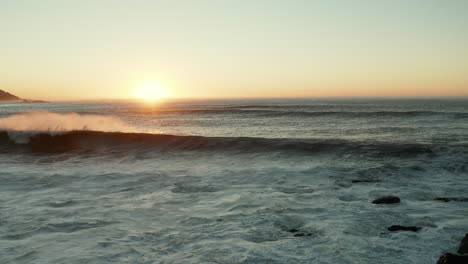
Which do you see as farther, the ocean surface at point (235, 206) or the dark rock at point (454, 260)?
the ocean surface at point (235, 206)

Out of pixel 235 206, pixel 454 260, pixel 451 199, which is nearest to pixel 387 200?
pixel 451 199

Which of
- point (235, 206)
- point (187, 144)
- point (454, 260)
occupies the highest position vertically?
point (454, 260)

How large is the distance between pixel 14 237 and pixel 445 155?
1432cm

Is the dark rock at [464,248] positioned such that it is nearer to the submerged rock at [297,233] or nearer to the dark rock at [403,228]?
the dark rock at [403,228]

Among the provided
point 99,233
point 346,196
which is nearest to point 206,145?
point 346,196

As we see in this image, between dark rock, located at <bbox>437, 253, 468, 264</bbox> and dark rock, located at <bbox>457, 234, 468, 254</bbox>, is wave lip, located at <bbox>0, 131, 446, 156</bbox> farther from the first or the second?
dark rock, located at <bbox>437, 253, 468, 264</bbox>

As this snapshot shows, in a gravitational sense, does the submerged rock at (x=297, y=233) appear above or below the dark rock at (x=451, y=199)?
above

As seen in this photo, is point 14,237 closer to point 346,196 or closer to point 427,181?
point 346,196

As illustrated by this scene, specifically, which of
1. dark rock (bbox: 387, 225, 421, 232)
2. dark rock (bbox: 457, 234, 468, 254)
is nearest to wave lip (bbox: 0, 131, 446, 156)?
dark rock (bbox: 387, 225, 421, 232)

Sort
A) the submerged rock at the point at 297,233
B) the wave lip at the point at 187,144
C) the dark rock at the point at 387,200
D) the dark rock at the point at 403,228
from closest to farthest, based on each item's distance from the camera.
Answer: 1. the submerged rock at the point at 297,233
2. the dark rock at the point at 403,228
3. the dark rock at the point at 387,200
4. the wave lip at the point at 187,144

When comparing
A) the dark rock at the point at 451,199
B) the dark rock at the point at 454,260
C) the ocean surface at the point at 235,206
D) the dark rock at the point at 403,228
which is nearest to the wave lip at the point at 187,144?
the ocean surface at the point at 235,206

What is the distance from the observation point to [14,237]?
5.78 m

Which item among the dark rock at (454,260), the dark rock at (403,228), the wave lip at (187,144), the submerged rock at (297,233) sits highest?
the dark rock at (454,260)

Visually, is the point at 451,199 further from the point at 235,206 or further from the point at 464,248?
the point at 235,206
